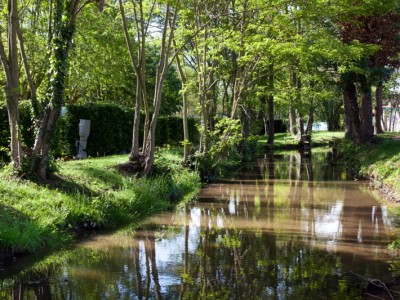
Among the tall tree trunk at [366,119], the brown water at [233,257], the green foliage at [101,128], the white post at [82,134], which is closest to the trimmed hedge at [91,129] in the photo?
the green foliage at [101,128]

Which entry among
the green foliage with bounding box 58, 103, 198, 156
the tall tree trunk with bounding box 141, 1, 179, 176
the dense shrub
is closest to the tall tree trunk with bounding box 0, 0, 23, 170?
the dense shrub

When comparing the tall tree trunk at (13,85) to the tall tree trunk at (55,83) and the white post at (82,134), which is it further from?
the white post at (82,134)

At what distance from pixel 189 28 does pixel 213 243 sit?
11.4m

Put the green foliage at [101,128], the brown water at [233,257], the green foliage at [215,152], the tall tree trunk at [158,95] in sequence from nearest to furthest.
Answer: the brown water at [233,257]
the tall tree trunk at [158,95]
the green foliage at [101,128]
the green foliage at [215,152]

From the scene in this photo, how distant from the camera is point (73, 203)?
11031 millimetres

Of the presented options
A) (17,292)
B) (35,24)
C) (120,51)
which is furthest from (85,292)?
(120,51)

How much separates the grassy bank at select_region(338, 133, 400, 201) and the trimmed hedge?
10.4 metres

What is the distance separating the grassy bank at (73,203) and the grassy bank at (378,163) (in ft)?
21.7

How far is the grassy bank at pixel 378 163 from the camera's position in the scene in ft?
56.2

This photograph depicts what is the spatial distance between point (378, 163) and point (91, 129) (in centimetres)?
1135

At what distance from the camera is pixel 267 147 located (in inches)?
1666

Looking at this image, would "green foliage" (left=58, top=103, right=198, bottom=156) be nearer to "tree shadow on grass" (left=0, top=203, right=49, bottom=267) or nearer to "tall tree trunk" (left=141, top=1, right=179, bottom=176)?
"tall tree trunk" (left=141, top=1, right=179, bottom=176)

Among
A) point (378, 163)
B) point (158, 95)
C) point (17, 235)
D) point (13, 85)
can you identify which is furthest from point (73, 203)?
point (378, 163)

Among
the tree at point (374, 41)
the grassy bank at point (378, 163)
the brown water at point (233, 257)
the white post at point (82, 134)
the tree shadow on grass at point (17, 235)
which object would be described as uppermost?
the tree at point (374, 41)
